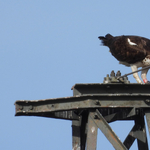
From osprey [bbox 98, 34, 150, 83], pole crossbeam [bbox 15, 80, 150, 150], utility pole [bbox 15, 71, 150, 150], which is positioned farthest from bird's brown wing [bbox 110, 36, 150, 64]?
pole crossbeam [bbox 15, 80, 150, 150]

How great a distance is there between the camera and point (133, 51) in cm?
1075

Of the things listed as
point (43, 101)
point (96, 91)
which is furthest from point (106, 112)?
point (43, 101)

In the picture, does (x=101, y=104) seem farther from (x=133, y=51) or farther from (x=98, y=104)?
(x=133, y=51)

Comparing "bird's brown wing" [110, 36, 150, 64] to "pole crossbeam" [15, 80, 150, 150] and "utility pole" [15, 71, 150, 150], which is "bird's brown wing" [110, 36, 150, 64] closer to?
"utility pole" [15, 71, 150, 150]

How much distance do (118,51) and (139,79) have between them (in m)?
1.00

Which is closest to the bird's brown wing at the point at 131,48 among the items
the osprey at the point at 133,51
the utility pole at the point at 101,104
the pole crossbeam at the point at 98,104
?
the osprey at the point at 133,51

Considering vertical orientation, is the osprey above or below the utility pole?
above

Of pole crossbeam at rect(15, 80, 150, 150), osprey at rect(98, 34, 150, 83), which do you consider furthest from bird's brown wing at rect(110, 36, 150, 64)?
pole crossbeam at rect(15, 80, 150, 150)

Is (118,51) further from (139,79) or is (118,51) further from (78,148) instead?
(78,148)

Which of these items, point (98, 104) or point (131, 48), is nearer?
point (98, 104)

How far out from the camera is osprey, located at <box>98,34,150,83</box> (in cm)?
1074

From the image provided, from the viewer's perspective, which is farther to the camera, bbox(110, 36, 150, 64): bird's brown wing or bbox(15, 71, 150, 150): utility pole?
bbox(110, 36, 150, 64): bird's brown wing

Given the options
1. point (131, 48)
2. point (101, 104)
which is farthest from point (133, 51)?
point (101, 104)

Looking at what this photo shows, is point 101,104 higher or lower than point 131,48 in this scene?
lower
